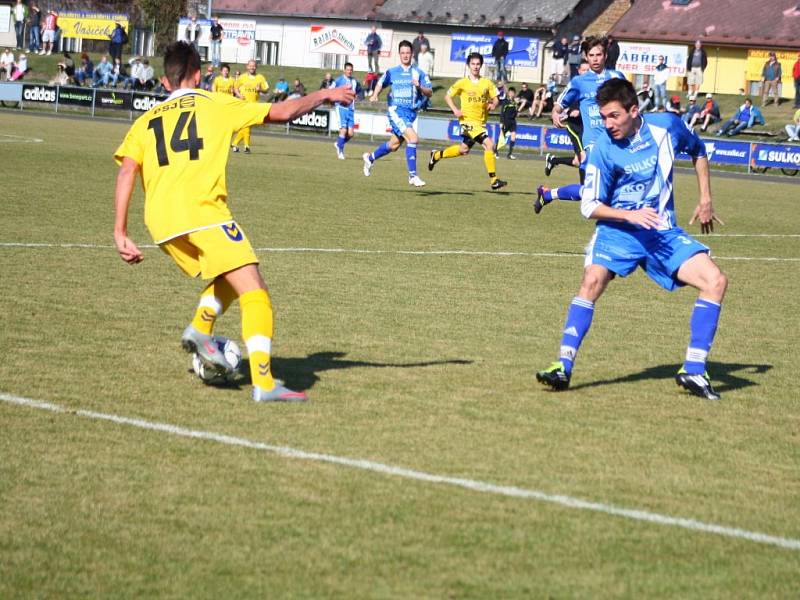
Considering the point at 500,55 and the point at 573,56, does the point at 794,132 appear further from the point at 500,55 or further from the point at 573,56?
the point at 500,55

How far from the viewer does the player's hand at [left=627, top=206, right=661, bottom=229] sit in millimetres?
7488

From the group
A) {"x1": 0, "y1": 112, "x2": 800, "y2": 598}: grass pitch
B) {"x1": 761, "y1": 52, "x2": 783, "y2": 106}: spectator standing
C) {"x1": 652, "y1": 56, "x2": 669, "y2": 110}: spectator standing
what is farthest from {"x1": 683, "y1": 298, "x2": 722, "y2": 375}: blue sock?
{"x1": 761, "y1": 52, "x2": 783, "y2": 106}: spectator standing

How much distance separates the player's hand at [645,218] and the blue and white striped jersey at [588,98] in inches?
327

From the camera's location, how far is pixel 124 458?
19.0 feet

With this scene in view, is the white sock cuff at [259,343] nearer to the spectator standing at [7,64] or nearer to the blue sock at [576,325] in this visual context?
the blue sock at [576,325]

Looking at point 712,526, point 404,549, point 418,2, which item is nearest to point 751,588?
point 712,526

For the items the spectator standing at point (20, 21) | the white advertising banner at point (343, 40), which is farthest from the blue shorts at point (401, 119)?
the spectator standing at point (20, 21)

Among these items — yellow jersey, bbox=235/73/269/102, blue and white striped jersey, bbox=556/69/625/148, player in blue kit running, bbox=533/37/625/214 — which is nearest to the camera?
player in blue kit running, bbox=533/37/625/214

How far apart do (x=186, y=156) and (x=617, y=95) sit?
234cm

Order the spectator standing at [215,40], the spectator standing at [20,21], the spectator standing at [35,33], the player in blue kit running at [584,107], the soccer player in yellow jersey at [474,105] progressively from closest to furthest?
1. the player in blue kit running at [584,107]
2. the soccer player in yellow jersey at [474,105]
3. the spectator standing at [215,40]
4. the spectator standing at [35,33]
5. the spectator standing at [20,21]

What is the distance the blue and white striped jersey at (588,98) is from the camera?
15773 millimetres

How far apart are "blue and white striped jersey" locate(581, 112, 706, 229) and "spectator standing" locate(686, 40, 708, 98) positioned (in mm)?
40646

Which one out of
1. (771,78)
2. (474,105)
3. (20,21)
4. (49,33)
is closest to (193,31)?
(49,33)

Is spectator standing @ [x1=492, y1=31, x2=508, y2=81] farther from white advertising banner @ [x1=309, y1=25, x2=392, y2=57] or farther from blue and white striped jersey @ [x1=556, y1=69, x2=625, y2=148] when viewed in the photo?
blue and white striped jersey @ [x1=556, y1=69, x2=625, y2=148]
